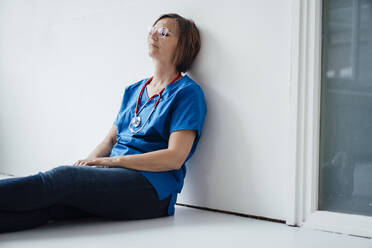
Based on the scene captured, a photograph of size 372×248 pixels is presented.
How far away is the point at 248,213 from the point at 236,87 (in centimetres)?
56

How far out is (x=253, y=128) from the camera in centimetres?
176

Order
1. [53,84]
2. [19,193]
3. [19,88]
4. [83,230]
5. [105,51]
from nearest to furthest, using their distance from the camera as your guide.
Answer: [19,193]
[83,230]
[105,51]
[53,84]
[19,88]

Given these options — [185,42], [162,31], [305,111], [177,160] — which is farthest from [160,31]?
[305,111]

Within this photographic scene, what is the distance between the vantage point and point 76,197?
4.96ft

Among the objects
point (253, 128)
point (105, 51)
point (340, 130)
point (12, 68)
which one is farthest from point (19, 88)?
point (340, 130)

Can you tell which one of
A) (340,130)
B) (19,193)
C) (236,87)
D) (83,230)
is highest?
(236,87)

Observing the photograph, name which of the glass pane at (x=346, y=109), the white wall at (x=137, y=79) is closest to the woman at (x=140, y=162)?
the white wall at (x=137, y=79)

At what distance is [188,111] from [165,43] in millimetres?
388

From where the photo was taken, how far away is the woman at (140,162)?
1.45 metres

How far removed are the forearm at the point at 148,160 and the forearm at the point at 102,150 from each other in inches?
13.1

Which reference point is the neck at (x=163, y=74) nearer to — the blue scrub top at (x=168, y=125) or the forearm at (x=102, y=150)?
the blue scrub top at (x=168, y=125)

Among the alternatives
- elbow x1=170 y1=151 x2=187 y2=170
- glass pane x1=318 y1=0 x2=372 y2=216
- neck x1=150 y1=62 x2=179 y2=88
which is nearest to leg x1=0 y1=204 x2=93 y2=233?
elbow x1=170 y1=151 x2=187 y2=170

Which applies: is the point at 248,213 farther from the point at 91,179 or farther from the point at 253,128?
the point at 91,179

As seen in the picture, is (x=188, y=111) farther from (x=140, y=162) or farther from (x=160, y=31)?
(x=160, y=31)
